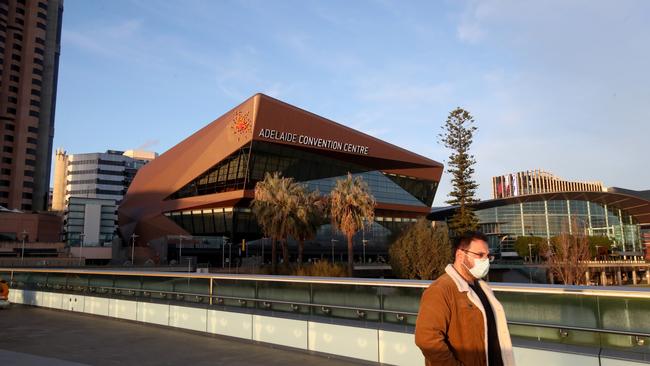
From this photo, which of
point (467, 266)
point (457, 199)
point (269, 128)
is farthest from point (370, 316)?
point (269, 128)

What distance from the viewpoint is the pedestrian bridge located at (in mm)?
6762

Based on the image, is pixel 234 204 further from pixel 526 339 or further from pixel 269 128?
pixel 526 339

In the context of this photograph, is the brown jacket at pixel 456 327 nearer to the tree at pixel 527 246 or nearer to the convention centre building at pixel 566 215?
the tree at pixel 527 246

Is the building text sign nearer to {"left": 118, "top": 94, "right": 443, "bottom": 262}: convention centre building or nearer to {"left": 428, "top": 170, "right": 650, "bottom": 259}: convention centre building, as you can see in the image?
{"left": 118, "top": 94, "right": 443, "bottom": 262}: convention centre building

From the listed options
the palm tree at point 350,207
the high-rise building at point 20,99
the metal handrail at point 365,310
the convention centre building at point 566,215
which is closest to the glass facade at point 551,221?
the convention centre building at point 566,215

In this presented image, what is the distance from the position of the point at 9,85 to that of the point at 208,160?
62.2 meters

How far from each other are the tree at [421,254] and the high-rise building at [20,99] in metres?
91.2

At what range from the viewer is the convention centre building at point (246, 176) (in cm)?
7606

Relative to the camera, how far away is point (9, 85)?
109m

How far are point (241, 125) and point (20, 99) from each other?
65786 mm

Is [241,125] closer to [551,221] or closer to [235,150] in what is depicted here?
[235,150]

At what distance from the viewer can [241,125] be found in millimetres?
74625

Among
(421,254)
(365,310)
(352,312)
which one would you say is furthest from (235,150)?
(365,310)

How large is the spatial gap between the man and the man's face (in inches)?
8.8
